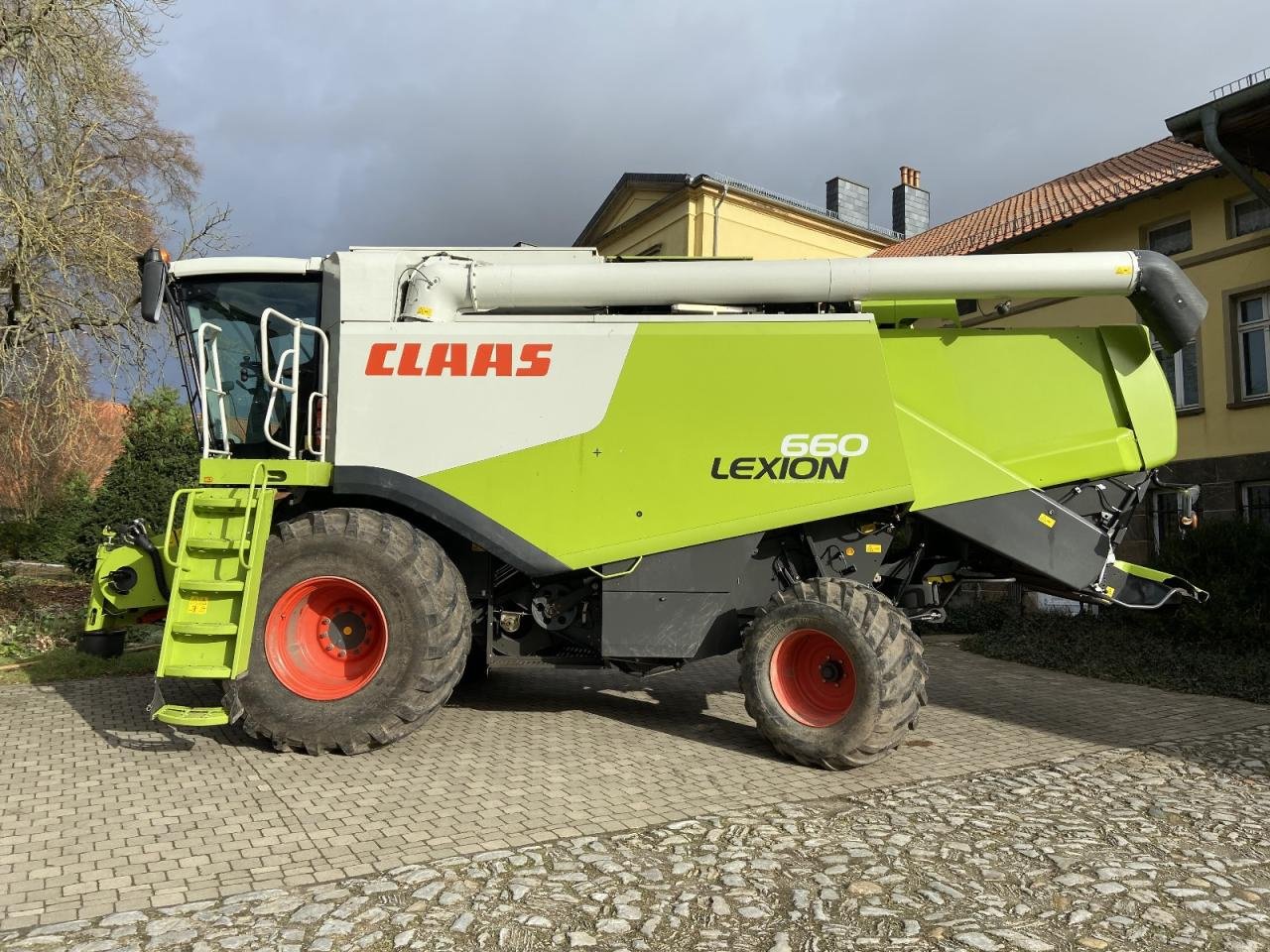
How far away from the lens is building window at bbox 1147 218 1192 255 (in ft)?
40.0

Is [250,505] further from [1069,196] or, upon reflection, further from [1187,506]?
[1069,196]

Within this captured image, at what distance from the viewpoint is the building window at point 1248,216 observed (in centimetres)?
1120

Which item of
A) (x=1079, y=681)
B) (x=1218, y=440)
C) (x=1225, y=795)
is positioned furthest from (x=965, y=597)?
(x=1225, y=795)

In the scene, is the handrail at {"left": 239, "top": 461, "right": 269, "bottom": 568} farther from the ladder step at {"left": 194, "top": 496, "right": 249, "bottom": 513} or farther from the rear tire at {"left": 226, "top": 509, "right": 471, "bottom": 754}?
the rear tire at {"left": 226, "top": 509, "right": 471, "bottom": 754}

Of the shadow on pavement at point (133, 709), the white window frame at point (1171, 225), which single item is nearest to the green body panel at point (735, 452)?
the shadow on pavement at point (133, 709)

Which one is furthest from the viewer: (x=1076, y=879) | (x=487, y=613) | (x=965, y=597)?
(x=965, y=597)

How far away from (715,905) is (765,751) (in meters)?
2.27

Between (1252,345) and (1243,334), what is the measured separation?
0.19 meters

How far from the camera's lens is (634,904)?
328 cm

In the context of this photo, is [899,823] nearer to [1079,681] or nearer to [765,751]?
[765,751]

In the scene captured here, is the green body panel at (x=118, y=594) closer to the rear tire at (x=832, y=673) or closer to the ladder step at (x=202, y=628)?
the ladder step at (x=202, y=628)

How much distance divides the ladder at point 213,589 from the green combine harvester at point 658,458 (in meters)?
0.02

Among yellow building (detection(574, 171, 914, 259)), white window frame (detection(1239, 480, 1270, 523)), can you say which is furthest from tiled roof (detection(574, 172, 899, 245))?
white window frame (detection(1239, 480, 1270, 523))

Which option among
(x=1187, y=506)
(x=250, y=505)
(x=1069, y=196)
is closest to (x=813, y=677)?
(x=1187, y=506)
